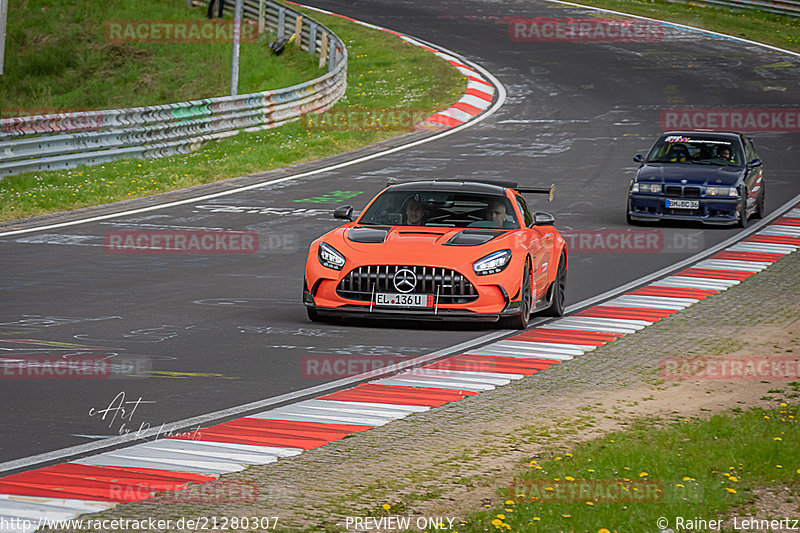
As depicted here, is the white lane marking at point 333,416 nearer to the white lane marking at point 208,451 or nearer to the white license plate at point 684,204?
the white lane marking at point 208,451

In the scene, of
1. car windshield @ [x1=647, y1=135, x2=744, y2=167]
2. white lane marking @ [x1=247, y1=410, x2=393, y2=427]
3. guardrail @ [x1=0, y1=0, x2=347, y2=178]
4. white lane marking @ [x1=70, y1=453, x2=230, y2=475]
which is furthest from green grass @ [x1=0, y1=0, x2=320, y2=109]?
white lane marking @ [x1=70, y1=453, x2=230, y2=475]

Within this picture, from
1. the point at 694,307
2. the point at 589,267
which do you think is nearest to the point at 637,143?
the point at 589,267

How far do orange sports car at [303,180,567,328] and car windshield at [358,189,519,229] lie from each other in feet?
0.07

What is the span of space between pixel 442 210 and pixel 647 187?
906 cm

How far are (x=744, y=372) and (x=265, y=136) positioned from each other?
2206cm

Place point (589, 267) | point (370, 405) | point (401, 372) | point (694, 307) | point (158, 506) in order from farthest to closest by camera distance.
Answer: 1. point (589, 267)
2. point (694, 307)
3. point (401, 372)
4. point (370, 405)
5. point (158, 506)

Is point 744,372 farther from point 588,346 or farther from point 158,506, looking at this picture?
point 158,506

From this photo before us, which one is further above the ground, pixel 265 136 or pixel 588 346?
pixel 588 346

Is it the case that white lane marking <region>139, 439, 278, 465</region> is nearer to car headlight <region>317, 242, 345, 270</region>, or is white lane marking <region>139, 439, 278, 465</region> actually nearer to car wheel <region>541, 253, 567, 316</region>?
car headlight <region>317, 242, 345, 270</region>

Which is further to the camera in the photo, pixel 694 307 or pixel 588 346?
pixel 694 307

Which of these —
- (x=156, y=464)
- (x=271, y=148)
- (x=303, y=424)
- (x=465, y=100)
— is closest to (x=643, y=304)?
(x=303, y=424)

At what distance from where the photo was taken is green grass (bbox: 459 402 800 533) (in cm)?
634

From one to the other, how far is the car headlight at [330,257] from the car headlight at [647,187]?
1025cm

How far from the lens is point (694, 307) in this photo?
14258 millimetres
